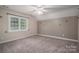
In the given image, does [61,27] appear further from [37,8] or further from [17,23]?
[17,23]

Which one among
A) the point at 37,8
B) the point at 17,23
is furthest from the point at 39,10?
the point at 17,23

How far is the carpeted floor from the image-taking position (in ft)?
5.59

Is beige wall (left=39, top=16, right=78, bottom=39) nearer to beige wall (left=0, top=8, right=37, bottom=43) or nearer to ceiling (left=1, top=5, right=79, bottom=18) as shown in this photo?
ceiling (left=1, top=5, right=79, bottom=18)

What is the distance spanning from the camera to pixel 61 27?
5.77ft

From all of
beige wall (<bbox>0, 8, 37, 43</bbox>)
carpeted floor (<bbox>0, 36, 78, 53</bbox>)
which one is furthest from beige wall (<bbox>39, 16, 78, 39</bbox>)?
beige wall (<bbox>0, 8, 37, 43</bbox>)

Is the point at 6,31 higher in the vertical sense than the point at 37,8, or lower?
lower

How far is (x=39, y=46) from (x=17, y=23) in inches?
30.6

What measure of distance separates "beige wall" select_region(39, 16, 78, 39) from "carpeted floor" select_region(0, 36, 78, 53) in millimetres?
177

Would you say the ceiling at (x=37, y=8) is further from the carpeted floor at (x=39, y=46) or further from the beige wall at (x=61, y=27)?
the carpeted floor at (x=39, y=46)

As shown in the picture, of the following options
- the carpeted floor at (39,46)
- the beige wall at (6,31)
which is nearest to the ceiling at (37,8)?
the beige wall at (6,31)

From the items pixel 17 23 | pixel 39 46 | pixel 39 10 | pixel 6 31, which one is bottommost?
pixel 39 46

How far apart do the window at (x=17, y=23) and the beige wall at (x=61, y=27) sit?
0.40 metres

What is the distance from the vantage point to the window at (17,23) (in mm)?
1707

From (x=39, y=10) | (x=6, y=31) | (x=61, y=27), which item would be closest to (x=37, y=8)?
(x=39, y=10)
